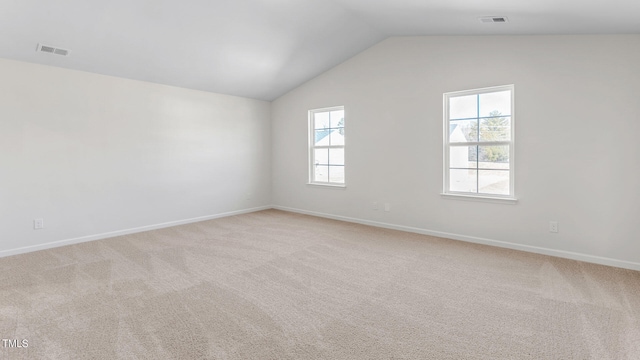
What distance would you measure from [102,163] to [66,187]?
1.71ft

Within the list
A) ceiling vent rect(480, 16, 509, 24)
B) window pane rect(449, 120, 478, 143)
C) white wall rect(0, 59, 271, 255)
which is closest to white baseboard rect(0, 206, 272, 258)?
white wall rect(0, 59, 271, 255)

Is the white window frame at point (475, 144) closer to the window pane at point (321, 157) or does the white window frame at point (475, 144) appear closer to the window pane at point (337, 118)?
the window pane at point (337, 118)

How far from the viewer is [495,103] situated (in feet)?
13.1

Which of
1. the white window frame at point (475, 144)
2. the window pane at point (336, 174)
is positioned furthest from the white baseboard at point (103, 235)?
the white window frame at point (475, 144)

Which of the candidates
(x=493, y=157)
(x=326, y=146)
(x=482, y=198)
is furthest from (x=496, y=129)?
(x=326, y=146)

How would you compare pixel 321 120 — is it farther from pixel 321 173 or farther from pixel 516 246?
pixel 516 246

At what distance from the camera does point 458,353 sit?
186 cm

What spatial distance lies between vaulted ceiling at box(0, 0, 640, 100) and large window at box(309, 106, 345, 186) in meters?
1.01

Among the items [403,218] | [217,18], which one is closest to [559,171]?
[403,218]

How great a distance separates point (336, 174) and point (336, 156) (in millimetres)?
335

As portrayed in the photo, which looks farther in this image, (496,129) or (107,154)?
(107,154)

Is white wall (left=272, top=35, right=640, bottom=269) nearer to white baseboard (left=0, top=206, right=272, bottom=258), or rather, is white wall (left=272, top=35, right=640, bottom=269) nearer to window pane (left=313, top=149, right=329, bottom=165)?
window pane (left=313, top=149, right=329, bottom=165)

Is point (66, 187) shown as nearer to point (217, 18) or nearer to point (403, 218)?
point (217, 18)

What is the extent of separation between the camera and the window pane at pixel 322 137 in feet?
19.3
